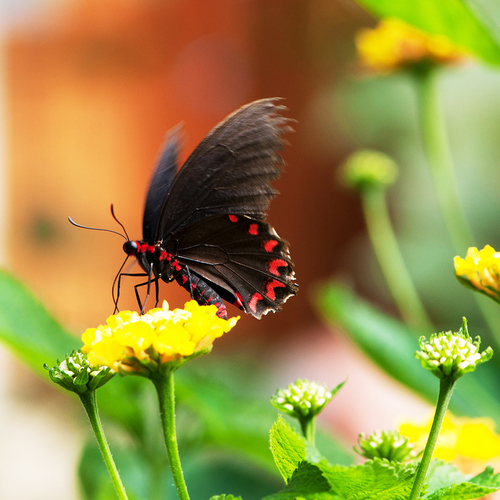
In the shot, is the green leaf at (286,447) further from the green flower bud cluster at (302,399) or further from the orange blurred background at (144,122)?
the orange blurred background at (144,122)

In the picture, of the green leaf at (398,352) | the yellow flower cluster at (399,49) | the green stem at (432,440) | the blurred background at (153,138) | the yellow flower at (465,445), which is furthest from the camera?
the blurred background at (153,138)

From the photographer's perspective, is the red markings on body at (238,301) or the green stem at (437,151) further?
the green stem at (437,151)

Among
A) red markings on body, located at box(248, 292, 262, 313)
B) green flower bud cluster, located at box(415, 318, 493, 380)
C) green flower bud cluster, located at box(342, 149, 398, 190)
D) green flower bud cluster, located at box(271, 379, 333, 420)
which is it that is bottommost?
green flower bud cluster, located at box(271, 379, 333, 420)

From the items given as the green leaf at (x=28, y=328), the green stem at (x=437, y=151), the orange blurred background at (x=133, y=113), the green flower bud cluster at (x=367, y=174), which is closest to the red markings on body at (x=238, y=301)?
the green leaf at (x=28, y=328)

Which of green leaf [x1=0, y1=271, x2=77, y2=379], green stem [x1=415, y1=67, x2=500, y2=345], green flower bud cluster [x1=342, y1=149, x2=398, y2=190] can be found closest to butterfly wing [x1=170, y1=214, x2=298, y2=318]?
green leaf [x1=0, y1=271, x2=77, y2=379]

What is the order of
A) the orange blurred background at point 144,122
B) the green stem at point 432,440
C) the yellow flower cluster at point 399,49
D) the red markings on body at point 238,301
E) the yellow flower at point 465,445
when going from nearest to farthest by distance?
the green stem at point 432,440 < the yellow flower at point 465,445 < the red markings on body at point 238,301 < the yellow flower cluster at point 399,49 < the orange blurred background at point 144,122

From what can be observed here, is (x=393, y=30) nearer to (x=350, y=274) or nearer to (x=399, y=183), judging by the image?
(x=399, y=183)

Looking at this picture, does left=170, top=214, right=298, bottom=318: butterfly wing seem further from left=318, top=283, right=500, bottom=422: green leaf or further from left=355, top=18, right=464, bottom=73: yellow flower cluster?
left=355, top=18, right=464, bottom=73: yellow flower cluster

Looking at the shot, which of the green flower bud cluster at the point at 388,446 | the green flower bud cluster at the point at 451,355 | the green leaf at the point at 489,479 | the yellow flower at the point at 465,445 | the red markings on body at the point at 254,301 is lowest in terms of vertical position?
the yellow flower at the point at 465,445
